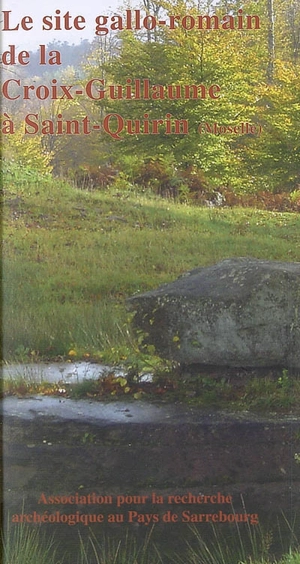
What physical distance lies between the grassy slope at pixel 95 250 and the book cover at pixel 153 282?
0.01 m

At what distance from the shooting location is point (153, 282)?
17.7 feet

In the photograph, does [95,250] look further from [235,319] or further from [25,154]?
[235,319]

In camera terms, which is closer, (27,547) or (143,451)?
(27,547)

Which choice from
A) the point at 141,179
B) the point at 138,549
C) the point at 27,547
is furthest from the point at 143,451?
the point at 141,179

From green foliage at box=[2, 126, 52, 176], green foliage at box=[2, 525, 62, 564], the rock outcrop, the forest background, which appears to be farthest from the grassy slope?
green foliage at box=[2, 525, 62, 564]

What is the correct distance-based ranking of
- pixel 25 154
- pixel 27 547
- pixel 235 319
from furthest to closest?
1. pixel 25 154
2. pixel 235 319
3. pixel 27 547

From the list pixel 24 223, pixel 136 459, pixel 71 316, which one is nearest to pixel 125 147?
pixel 24 223

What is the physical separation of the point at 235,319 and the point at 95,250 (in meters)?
1.15

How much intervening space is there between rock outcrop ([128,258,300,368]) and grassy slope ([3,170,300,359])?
13.5 inches

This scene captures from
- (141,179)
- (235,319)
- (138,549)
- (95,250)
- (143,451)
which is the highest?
(141,179)

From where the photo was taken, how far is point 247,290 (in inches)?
196

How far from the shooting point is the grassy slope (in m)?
5.14

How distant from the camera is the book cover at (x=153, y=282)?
4688 mm

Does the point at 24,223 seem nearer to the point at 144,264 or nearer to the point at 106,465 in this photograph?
the point at 144,264
